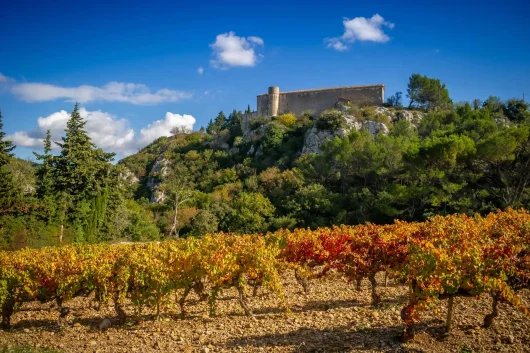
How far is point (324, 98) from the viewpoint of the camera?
66.5 m

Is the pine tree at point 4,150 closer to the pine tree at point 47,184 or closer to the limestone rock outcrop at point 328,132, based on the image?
the pine tree at point 47,184

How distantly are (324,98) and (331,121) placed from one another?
18.8 meters

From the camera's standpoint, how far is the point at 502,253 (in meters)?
6.99

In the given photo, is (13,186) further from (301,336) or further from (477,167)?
(477,167)

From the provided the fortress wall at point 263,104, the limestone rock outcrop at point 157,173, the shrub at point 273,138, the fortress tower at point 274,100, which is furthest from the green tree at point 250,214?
the fortress wall at point 263,104

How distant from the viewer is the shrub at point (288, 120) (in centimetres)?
6194

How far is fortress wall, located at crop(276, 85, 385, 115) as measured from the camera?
61969 millimetres

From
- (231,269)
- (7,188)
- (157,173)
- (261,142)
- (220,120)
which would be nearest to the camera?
(231,269)

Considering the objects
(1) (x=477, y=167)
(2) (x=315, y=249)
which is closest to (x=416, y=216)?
(1) (x=477, y=167)

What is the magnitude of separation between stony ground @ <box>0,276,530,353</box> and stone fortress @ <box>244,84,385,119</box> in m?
54.9

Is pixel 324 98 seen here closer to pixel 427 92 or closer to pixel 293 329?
pixel 427 92

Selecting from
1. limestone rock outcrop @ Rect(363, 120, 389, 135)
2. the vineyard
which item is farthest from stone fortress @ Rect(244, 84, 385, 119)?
the vineyard

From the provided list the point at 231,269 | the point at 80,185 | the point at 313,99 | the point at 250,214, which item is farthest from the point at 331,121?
the point at 231,269

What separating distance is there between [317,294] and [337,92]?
57703mm
